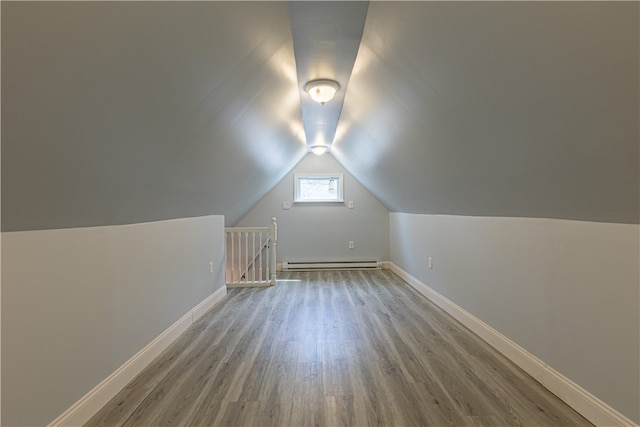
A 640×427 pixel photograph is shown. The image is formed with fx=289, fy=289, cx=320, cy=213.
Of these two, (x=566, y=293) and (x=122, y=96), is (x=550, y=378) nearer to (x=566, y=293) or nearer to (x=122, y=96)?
(x=566, y=293)

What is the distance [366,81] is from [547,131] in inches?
48.1

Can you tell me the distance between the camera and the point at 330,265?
5.20 meters

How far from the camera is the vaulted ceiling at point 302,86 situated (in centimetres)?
86

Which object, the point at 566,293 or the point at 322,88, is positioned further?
the point at 322,88

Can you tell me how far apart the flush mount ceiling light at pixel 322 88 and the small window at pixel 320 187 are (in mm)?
2947

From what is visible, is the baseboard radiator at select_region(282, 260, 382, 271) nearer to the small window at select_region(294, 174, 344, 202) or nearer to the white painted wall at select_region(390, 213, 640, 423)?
the small window at select_region(294, 174, 344, 202)

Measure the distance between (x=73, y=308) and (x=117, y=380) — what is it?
0.57 metres

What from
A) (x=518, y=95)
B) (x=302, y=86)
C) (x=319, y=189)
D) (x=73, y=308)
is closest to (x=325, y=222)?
(x=319, y=189)

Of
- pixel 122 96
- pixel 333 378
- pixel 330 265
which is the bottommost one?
pixel 333 378

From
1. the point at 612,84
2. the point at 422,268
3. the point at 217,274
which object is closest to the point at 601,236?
the point at 612,84

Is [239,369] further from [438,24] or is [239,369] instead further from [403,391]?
[438,24]

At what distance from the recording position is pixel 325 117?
308cm

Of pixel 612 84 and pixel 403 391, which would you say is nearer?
pixel 612 84

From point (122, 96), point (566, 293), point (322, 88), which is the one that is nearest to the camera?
point (122, 96)
